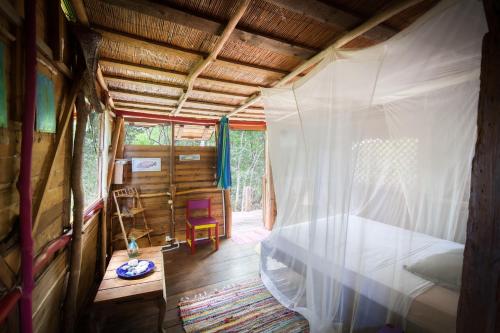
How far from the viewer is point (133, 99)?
10.4ft

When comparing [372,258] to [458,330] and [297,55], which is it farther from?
[297,55]

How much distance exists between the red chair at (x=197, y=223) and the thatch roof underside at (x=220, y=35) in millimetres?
2350

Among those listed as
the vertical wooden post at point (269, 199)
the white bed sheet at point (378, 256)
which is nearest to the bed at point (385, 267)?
the white bed sheet at point (378, 256)

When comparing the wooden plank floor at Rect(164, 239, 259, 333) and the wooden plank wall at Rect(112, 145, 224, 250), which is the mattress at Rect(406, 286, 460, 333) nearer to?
the wooden plank floor at Rect(164, 239, 259, 333)

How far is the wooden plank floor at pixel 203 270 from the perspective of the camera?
2.61m

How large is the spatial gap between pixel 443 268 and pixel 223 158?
11.4ft

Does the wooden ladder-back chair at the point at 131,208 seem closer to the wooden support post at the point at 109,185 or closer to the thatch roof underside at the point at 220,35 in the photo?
the wooden support post at the point at 109,185

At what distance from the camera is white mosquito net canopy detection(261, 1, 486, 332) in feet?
4.62

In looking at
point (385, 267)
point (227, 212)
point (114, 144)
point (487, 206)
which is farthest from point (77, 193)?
point (227, 212)

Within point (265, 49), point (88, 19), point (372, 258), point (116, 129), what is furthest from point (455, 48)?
point (116, 129)

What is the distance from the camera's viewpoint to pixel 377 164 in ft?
6.81

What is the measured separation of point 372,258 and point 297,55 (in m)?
1.94

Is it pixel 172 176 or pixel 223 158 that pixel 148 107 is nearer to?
pixel 172 176

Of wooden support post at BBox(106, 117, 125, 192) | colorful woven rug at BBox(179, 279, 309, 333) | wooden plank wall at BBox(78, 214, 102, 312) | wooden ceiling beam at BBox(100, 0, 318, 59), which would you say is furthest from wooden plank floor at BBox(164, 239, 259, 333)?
wooden ceiling beam at BBox(100, 0, 318, 59)
